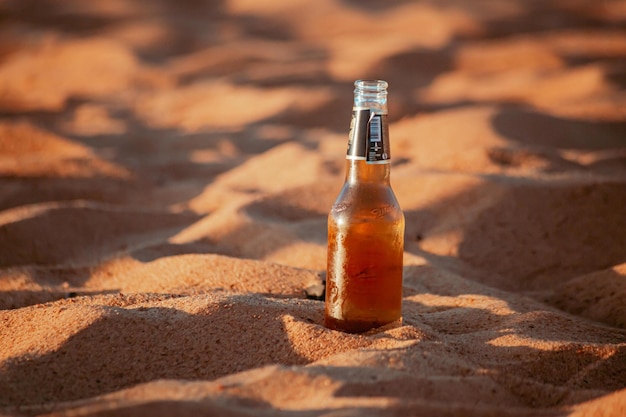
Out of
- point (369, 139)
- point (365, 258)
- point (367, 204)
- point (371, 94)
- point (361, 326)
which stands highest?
point (371, 94)

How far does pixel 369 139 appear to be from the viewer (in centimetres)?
183

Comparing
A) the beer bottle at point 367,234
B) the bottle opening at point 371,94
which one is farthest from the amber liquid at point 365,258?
the bottle opening at point 371,94

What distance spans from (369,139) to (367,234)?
0.23 m

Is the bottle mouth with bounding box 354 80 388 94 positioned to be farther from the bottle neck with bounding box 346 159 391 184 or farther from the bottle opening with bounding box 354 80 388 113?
the bottle neck with bounding box 346 159 391 184

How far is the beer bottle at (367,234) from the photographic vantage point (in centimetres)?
182

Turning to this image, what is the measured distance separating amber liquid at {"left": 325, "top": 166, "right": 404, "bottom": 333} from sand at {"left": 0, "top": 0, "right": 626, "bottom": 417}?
0.07m

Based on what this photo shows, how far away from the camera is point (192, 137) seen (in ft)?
16.9

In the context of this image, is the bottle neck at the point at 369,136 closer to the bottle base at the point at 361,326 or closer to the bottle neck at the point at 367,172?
the bottle neck at the point at 367,172

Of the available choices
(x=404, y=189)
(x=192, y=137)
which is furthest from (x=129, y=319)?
(x=192, y=137)

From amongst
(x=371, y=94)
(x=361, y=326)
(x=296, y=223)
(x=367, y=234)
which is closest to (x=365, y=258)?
(x=367, y=234)

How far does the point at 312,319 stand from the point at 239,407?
588 mm

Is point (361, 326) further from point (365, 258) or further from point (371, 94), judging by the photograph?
point (371, 94)

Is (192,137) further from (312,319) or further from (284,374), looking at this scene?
(284,374)

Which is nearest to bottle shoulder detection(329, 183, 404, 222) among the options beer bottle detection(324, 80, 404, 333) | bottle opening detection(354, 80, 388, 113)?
beer bottle detection(324, 80, 404, 333)
